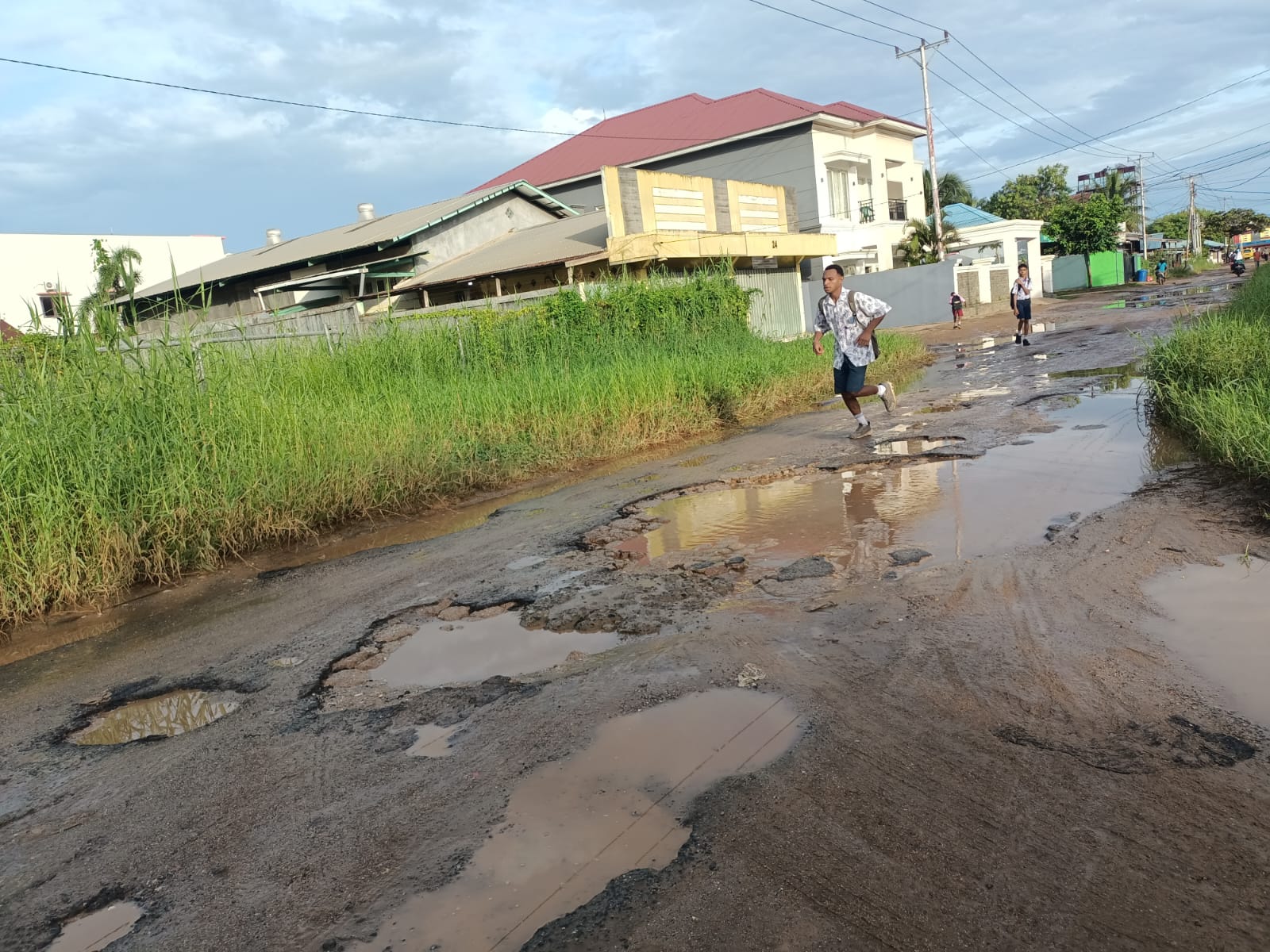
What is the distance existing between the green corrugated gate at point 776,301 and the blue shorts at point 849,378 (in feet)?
35.3

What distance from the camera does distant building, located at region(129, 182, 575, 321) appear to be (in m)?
22.1

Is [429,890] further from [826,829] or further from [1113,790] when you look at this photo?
[1113,790]

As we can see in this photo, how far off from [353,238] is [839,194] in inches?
709

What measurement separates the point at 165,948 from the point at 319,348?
9537 millimetres

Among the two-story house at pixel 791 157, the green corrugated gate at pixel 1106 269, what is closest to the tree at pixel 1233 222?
the green corrugated gate at pixel 1106 269

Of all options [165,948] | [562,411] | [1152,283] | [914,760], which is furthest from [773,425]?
[1152,283]

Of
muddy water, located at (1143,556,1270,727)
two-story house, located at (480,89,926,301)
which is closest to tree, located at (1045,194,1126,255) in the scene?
two-story house, located at (480,89,926,301)

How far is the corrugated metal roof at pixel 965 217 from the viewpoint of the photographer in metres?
39.5

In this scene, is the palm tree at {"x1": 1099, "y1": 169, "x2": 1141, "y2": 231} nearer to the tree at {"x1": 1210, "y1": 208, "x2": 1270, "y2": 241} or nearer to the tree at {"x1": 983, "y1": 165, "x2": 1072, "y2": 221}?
the tree at {"x1": 983, "y1": 165, "x2": 1072, "y2": 221}

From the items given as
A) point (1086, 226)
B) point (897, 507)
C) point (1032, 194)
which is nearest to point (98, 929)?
point (897, 507)

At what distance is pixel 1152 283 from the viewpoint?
Result: 4350cm

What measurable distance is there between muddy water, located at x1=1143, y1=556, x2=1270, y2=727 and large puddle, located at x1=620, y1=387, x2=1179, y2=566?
868 mm

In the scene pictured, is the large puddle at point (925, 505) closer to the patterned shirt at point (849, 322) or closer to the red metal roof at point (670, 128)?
the patterned shirt at point (849, 322)

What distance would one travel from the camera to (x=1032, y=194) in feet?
186
